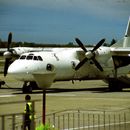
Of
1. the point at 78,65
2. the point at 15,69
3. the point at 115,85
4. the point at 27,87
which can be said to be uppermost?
the point at 78,65

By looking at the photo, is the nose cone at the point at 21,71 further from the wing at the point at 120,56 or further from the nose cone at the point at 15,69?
the wing at the point at 120,56

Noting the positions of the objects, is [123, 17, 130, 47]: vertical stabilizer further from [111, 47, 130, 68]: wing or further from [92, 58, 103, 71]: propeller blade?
[92, 58, 103, 71]: propeller blade

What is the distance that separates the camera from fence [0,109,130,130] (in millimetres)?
15312

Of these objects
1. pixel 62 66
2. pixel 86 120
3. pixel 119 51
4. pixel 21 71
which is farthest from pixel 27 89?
pixel 86 120

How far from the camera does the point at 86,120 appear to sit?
1722 cm

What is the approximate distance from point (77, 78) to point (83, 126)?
1789 cm

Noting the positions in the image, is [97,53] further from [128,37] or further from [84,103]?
[84,103]

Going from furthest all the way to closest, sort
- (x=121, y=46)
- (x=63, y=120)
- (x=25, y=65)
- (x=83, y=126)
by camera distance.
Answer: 1. (x=121, y=46)
2. (x=25, y=65)
3. (x=63, y=120)
4. (x=83, y=126)

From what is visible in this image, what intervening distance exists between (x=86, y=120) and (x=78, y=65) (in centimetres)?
1576

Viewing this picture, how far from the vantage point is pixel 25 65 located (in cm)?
2981

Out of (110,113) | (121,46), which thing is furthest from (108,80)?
(110,113)

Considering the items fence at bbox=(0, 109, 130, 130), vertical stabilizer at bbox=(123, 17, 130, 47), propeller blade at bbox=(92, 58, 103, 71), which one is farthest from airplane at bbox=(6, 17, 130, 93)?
fence at bbox=(0, 109, 130, 130)

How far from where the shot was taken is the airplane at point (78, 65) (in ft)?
98.5

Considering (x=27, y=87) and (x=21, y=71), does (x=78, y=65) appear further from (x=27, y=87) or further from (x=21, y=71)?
(x=21, y=71)
